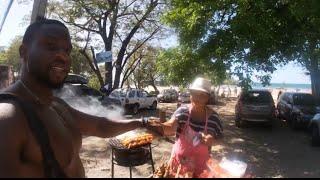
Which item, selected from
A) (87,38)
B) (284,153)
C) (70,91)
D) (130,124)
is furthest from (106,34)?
(130,124)

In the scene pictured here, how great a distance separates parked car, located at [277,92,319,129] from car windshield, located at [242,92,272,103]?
4.02 feet

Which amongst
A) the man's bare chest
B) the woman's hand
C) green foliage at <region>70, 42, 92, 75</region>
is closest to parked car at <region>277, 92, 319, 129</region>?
the woman's hand

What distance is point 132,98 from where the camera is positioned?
26.2m

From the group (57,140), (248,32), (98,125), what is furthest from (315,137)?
(57,140)

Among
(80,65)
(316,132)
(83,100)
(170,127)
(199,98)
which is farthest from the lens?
(80,65)

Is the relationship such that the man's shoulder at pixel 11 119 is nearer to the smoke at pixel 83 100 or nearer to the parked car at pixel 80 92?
the smoke at pixel 83 100

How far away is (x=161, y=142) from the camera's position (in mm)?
14242

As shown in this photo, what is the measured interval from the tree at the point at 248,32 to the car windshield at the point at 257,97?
527 centimetres

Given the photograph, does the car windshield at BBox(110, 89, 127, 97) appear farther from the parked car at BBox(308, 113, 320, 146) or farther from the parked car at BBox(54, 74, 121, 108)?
the parked car at BBox(308, 113, 320, 146)

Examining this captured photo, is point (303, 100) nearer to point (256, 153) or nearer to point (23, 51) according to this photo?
point (256, 153)

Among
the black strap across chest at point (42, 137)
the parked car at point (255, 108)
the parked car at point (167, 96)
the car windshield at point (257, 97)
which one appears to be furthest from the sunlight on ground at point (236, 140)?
the parked car at point (167, 96)

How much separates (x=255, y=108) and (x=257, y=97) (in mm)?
827

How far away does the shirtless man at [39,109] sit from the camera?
1.64 m

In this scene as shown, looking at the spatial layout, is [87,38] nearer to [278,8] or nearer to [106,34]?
[106,34]
